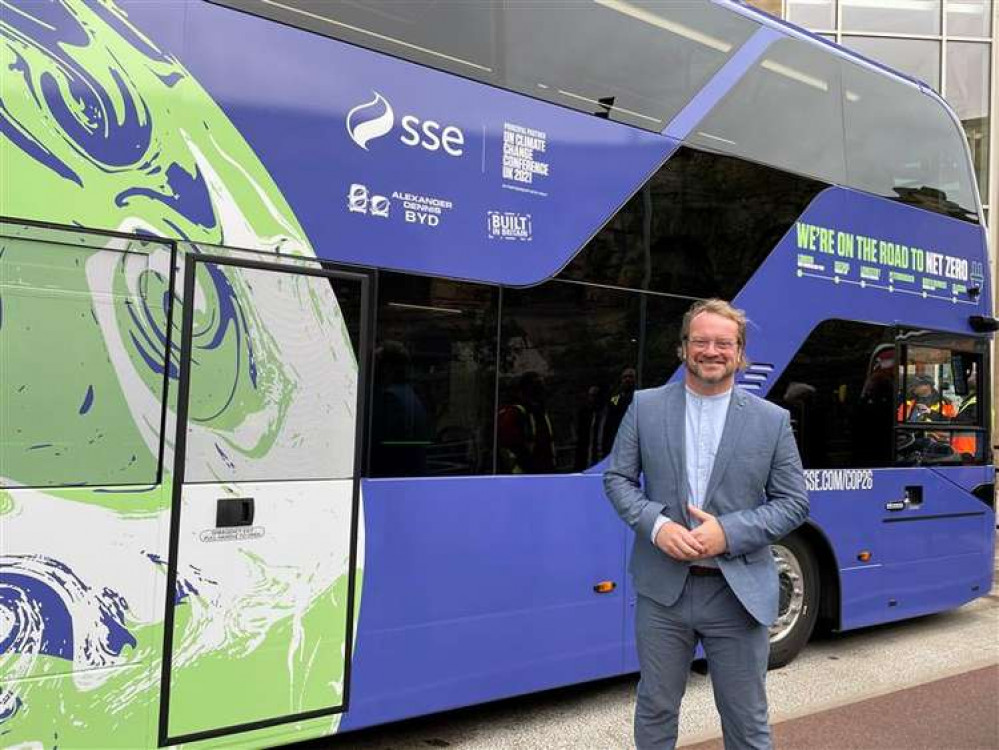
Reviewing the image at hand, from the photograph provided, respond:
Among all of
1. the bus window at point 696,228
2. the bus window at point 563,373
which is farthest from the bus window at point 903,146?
the bus window at point 563,373

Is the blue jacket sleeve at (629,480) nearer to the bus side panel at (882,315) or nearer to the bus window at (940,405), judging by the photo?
the bus side panel at (882,315)

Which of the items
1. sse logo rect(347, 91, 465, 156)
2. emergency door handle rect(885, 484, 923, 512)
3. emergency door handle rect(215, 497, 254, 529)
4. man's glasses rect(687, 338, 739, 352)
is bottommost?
emergency door handle rect(885, 484, 923, 512)

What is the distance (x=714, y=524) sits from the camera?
2.87 metres

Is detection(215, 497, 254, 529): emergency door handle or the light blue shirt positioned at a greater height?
the light blue shirt

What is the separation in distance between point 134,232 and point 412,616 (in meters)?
1.99

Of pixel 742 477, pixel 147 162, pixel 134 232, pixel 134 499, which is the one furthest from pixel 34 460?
pixel 742 477

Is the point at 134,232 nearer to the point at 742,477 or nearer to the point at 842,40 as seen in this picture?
the point at 742,477

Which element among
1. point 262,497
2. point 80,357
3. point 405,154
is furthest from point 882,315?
point 80,357

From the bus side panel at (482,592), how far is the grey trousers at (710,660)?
4.26 feet

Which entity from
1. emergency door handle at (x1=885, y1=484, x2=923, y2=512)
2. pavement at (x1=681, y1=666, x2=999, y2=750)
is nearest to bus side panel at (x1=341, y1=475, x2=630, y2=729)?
pavement at (x1=681, y1=666, x2=999, y2=750)

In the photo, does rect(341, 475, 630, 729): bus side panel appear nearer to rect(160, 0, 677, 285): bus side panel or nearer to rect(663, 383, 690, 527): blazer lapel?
rect(160, 0, 677, 285): bus side panel

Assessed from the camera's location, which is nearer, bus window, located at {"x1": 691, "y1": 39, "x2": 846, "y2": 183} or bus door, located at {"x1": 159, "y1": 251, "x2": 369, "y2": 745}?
bus door, located at {"x1": 159, "y1": 251, "x2": 369, "y2": 745}

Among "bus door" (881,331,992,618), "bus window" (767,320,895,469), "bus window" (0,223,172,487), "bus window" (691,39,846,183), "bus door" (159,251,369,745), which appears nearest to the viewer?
"bus window" (0,223,172,487)

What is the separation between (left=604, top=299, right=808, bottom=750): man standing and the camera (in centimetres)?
293
